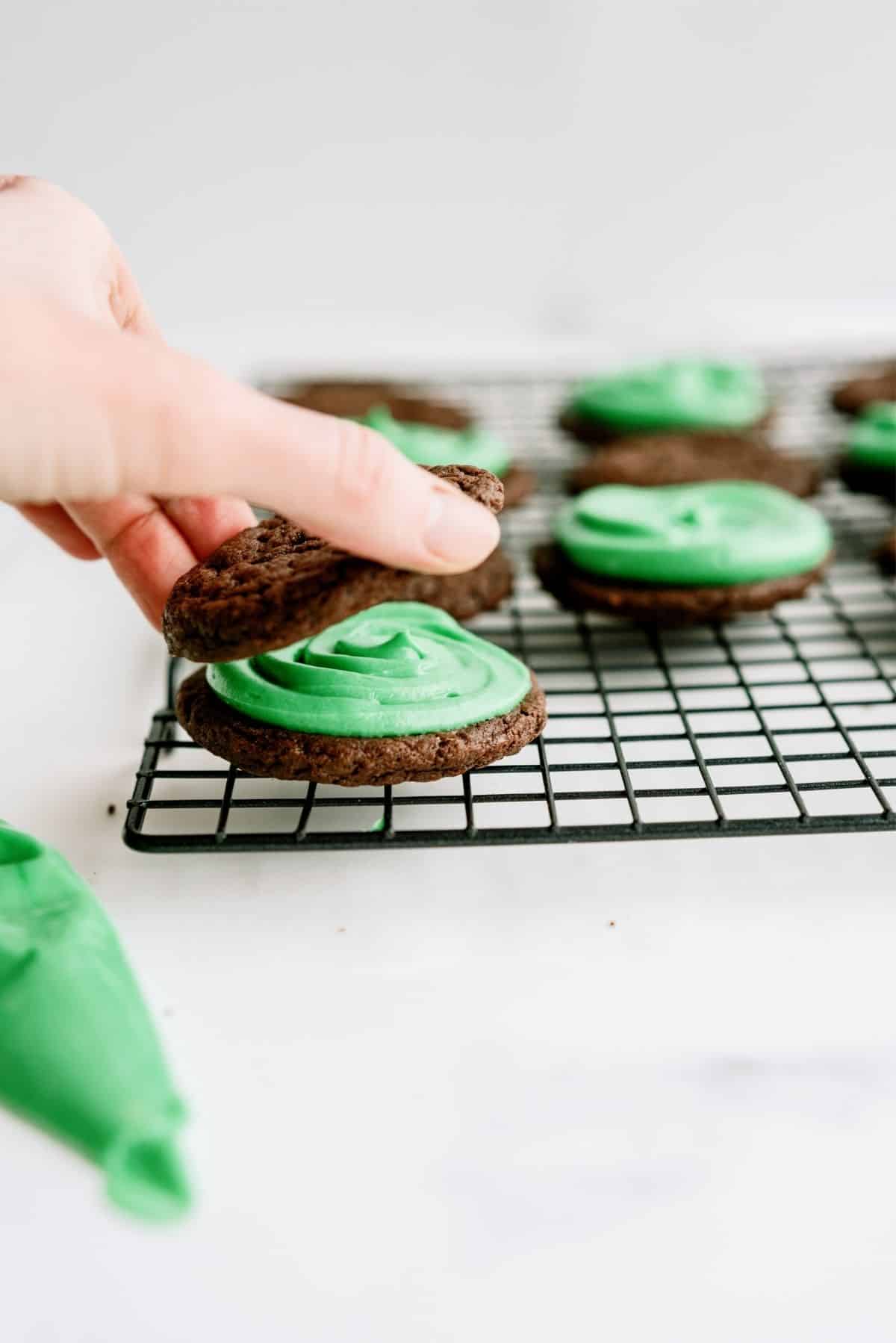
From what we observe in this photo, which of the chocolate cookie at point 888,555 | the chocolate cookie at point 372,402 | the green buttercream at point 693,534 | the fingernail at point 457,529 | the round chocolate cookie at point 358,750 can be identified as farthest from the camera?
the chocolate cookie at point 372,402

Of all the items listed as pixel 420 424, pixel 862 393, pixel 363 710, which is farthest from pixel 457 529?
A: pixel 862 393

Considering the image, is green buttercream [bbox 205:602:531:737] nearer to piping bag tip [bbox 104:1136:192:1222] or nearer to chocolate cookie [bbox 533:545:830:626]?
chocolate cookie [bbox 533:545:830:626]

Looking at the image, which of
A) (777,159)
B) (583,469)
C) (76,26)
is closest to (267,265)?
(76,26)

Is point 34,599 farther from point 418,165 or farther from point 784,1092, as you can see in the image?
point 418,165

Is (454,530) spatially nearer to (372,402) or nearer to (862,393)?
(372,402)

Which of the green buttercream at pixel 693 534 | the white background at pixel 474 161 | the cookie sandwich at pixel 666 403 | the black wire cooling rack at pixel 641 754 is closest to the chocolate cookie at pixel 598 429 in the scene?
the cookie sandwich at pixel 666 403

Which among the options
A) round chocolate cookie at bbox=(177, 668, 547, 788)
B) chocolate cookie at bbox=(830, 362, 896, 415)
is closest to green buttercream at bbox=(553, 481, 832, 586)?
round chocolate cookie at bbox=(177, 668, 547, 788)

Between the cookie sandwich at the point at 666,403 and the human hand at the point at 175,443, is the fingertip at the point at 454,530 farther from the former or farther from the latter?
the cookie sandwich at the point at 666,403
